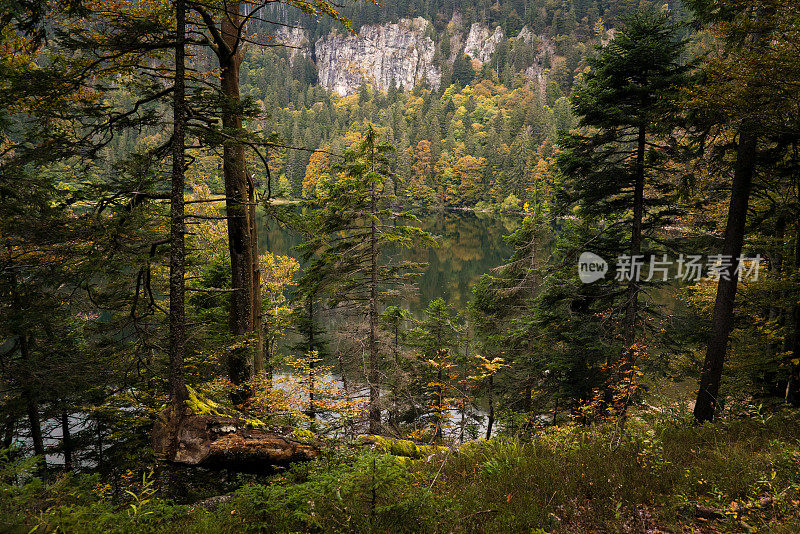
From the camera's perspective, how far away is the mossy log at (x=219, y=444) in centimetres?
508

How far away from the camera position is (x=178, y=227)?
17.6ft

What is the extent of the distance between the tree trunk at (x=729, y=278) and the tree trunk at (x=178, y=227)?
8963mm

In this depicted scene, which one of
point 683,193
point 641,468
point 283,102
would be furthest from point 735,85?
point 283,102

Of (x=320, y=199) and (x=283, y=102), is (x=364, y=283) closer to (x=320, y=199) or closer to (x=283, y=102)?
(x=320, y=199)

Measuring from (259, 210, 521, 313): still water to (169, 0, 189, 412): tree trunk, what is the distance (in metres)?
16.3

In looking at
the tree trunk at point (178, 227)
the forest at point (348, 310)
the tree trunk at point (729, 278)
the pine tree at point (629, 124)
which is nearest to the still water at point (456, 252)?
the forest at point (348, 310)

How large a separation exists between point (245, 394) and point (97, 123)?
5.35 metres

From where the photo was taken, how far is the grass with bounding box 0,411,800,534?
3375mm

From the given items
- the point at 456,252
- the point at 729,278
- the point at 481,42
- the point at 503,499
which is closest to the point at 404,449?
the point at 503,499

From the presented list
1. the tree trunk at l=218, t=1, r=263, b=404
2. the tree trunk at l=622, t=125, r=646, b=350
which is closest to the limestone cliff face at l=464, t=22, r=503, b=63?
the tree trunk at l=622, t=125, r=646, b=350

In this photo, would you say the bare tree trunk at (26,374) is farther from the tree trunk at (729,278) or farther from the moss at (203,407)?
the tree trunk at (729,278)

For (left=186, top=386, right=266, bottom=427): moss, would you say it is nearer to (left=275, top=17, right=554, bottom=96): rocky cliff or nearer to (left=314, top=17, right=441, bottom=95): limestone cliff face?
(left=275, top=17, right=554, bottom=96): rocky cliff

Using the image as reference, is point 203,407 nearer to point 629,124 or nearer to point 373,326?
point 373,326

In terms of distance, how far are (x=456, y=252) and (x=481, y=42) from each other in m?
187
